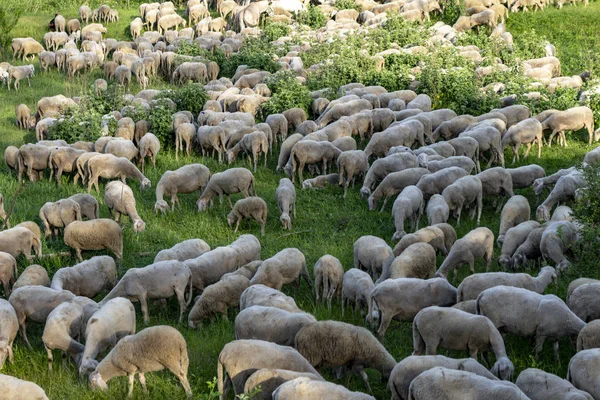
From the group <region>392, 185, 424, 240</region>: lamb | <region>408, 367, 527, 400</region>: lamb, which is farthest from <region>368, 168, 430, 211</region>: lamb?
<region>408, 367, 527, 400</region>: lamb

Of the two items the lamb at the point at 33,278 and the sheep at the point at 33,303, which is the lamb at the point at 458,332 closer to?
the sheep at the point at 33,303

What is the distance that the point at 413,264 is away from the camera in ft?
38.5

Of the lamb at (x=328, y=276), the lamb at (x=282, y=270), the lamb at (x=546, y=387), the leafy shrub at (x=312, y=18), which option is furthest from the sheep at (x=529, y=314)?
the leafy shrub at (x=312, y=18)

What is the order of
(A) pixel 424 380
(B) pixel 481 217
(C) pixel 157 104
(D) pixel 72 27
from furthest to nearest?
(D) pixel 72 27
(C) pixel 157 104
(B) pixel 481 217
(A) pixel 424 380

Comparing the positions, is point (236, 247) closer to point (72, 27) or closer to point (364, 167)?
point (364, 167)

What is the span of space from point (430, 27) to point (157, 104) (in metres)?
11.8

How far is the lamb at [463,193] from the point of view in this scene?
1441 cm

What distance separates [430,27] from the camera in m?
27.8

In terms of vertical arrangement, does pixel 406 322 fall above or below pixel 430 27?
below

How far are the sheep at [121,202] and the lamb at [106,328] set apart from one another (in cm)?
468

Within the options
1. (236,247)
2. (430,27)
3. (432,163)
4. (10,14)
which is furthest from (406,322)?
(10,14)

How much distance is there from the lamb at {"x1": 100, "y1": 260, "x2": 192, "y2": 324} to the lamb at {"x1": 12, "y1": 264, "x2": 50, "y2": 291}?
4.07ft

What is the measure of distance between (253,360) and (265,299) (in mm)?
1886

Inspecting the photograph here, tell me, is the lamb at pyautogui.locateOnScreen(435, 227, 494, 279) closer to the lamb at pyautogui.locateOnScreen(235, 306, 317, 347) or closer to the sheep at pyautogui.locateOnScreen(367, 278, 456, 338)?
the sheep at pyautogui.locateOnScreen(367, 278, 456, 338)
